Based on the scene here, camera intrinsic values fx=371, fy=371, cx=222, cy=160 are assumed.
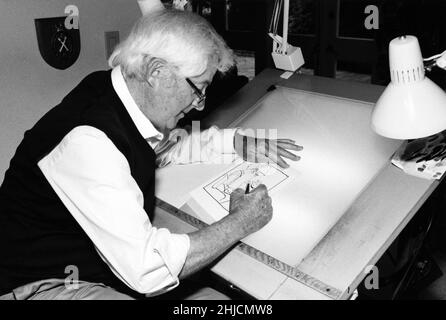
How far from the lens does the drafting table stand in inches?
31.9

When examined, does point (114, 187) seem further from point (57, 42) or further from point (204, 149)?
point (57, 42)

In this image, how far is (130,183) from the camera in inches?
33.7

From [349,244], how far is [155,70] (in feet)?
2.08

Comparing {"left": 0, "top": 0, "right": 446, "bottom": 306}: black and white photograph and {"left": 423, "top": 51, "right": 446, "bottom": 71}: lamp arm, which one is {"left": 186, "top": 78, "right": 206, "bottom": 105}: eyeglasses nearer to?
{"left": 0, "top": 0, "right": 446, "bottom": 306}: black and white photograph

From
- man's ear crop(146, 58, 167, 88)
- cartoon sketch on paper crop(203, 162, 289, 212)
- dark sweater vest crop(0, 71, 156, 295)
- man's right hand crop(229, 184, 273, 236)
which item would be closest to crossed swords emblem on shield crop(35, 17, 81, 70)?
dark sweater vest crop(0, 71, 156, 295)

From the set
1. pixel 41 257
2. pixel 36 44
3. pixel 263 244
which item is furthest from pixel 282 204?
pixel 36 44

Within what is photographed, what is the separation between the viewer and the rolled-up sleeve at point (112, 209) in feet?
2.66

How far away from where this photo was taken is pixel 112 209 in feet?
2.65

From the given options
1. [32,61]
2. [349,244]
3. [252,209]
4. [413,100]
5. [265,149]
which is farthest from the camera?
[32,61]

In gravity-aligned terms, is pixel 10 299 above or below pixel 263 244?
below

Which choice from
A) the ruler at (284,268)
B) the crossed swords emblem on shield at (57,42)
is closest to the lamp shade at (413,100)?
the ruler at (284,268)

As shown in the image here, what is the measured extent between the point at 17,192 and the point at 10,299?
11.6 inches

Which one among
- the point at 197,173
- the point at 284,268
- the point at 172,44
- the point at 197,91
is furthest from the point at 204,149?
the point at 284,268
